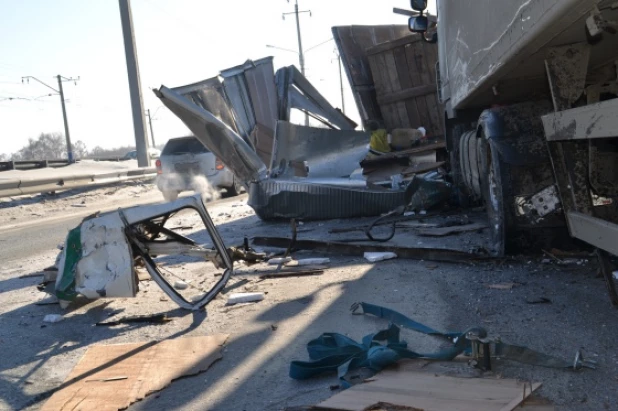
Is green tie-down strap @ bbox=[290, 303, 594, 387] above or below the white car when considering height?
below

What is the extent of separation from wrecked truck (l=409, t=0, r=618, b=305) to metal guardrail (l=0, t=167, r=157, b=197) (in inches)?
628

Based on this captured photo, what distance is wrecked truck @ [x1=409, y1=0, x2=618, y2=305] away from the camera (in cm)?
334

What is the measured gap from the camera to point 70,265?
5074 mm

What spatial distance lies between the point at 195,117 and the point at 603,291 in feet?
23.5

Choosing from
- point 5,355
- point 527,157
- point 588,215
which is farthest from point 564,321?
point 5,355

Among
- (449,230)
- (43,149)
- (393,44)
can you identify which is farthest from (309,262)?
(43,149)

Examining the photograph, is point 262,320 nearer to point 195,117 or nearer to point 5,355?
point 5,355

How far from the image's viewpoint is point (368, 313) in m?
4.57

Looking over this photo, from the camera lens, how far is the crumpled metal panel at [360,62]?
44.6 feet

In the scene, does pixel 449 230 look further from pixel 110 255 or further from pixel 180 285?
pixel 110 255

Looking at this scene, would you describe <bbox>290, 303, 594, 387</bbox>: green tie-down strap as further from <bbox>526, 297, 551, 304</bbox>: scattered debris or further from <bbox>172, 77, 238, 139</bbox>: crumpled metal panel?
<bbox>172, 77, 238, 139</bbox>: crumpled metal panel

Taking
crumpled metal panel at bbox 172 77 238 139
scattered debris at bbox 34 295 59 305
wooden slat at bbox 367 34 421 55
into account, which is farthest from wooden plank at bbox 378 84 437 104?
scattered debris at bbox 34 295 59 305

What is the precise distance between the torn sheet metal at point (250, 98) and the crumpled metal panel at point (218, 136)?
0.84 m

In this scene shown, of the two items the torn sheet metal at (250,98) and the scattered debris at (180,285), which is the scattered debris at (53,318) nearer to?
the scattered debris at (180,285)
